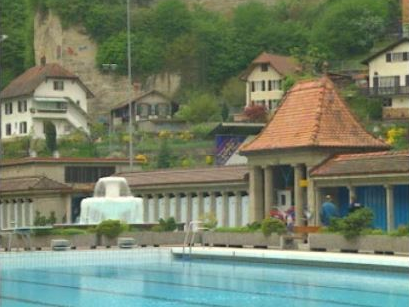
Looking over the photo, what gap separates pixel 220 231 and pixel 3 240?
22.3 ft

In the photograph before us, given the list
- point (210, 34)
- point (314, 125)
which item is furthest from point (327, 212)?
point (210, 34)

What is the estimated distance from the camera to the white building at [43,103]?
88188 mm

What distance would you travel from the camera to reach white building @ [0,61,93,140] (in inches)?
3472

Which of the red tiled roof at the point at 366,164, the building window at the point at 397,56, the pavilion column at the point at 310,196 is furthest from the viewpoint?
the building window at the point at 397,56

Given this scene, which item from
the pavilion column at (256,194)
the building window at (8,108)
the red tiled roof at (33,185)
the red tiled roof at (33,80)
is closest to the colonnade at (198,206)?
the pavilion column at (256,194)

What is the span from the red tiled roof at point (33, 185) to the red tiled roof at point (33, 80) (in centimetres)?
3650

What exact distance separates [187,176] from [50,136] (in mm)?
35454

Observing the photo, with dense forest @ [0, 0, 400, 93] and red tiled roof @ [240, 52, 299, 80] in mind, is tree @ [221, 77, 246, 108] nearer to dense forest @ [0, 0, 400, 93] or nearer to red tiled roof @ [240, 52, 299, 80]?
red tiled roof @ [240, 52, 299, 80]

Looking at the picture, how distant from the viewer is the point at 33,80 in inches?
3489

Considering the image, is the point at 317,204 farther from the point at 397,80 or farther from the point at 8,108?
the point at 8,108

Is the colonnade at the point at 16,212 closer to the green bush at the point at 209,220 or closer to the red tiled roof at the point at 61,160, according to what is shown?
the red tiled roof at the point at 61,160

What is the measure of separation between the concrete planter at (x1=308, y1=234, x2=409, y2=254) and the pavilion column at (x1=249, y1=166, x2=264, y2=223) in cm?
787

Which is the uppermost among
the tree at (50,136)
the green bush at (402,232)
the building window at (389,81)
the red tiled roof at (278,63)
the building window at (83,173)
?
the red tiled roof at (278,63)

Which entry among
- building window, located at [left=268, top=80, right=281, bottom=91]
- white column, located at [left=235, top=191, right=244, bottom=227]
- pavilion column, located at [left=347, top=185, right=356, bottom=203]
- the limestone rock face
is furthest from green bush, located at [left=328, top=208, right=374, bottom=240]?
the limestone rock face
